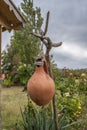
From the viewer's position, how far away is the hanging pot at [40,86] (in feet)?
15.7

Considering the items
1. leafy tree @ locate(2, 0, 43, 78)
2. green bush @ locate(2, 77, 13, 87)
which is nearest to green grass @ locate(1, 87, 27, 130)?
green bush @ locate(2, 77, 13, 87)

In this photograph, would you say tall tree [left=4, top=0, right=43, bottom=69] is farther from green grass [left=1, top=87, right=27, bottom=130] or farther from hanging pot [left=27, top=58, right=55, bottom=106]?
hanging pot [left=27, top=58, right=55, bottom=106]

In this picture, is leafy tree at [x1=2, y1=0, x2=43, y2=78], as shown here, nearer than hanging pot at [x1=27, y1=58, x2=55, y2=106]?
No

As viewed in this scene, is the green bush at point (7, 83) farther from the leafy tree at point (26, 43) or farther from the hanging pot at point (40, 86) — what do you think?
the hanging pot at point (40, 86)

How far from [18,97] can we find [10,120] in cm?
389

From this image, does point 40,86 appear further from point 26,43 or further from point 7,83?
point 26,43

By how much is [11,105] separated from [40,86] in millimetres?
9788

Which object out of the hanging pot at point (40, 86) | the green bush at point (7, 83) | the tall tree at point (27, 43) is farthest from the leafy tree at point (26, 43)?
the hanging pot at point (40, 86)

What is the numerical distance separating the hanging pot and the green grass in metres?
6.32

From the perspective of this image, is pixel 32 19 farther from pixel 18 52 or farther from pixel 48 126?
pixel 48 126

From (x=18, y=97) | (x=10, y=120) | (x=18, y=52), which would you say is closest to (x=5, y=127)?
(x=10, y=120)

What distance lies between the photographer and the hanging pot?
15.7 ft

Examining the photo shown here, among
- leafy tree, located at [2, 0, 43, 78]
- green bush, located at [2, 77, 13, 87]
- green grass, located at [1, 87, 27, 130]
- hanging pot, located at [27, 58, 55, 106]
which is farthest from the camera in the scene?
leafy tree, located at [2, 0, 43, 78]

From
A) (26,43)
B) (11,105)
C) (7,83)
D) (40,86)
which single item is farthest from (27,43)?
(40,86)
